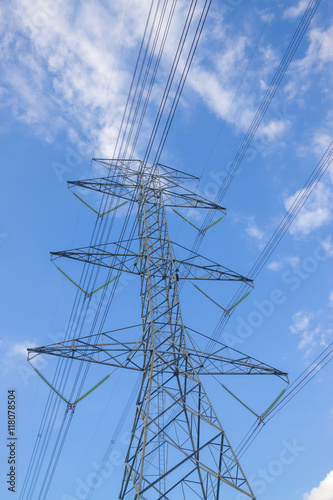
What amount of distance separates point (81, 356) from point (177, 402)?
3.30 metres

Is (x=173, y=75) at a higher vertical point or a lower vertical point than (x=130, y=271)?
higher

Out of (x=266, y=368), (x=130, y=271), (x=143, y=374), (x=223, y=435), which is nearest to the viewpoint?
(x=223, y=435)

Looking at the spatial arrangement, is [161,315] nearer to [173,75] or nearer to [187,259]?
[187,259]

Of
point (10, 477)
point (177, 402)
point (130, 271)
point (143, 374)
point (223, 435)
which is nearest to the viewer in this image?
point (223, 435)

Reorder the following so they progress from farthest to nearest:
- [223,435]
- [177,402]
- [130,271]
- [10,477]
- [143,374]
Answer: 1. [10,477]
2. [130,271]
3. [143,374]
4. [177,402]
5. [223,435]

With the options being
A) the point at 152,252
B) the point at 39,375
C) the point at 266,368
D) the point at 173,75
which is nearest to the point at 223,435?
the point at 266,368

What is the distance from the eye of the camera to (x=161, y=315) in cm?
1297

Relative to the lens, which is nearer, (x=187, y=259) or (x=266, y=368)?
(x=266, y=368)

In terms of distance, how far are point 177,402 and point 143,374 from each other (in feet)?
4.83

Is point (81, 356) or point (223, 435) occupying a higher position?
point (81, 356)

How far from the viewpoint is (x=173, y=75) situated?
41.1 feet

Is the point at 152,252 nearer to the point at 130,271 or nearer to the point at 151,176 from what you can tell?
the point at 130,271

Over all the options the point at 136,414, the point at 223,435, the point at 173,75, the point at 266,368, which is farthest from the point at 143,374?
the point at 173,75

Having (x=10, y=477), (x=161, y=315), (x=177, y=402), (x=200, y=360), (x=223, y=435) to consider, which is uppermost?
(x=10, y=477)
